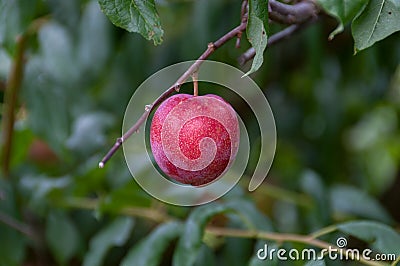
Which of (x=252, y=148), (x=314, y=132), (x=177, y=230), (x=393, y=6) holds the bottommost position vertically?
(x=314, y=132)

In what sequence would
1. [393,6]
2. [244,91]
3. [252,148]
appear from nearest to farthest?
[393,6] < [244,91] < [252,148]

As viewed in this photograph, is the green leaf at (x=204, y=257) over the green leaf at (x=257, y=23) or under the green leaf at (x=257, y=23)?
under

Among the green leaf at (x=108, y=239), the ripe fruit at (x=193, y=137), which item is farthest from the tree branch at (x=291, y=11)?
the green leaf at (x=108, y=239)

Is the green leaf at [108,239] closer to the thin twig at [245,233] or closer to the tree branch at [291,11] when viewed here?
the thin twig at [245,233]

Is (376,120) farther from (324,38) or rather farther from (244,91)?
(244,91)

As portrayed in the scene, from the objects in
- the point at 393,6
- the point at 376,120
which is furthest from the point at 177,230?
the point at 376,120

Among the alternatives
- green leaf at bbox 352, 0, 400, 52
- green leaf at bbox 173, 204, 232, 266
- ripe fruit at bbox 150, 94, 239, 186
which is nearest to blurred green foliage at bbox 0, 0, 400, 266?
green leaf at bbox 173, 204, 232, 266

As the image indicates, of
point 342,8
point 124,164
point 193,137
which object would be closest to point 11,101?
point 124,164
